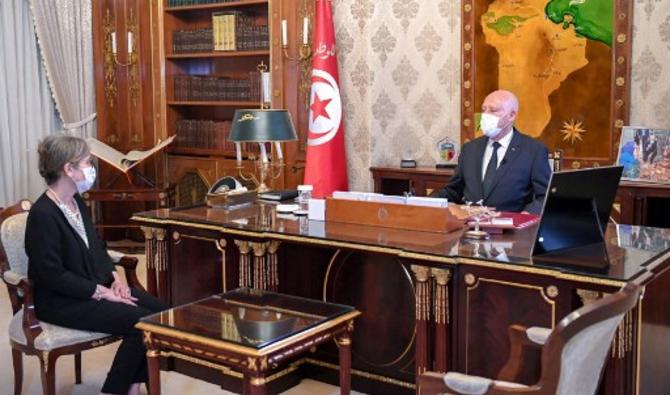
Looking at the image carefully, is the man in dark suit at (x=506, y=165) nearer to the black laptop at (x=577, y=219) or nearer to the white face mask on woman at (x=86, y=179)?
the black laptop at (x=577, y=219)

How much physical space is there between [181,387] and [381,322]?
3.44ft

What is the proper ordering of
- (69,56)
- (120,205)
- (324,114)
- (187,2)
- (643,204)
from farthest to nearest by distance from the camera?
(120,205)
(69,56)
(187,2)
(324,114)
(643,204)

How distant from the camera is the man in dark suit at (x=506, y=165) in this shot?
380 centimetres

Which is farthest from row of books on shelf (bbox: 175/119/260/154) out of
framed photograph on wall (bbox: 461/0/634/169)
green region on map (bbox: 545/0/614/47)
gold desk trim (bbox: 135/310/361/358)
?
gold desk trim (bbox: 135/310/361/358)

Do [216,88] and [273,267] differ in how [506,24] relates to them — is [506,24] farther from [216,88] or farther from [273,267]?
[216,88]

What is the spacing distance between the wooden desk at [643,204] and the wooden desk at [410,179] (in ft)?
3.54

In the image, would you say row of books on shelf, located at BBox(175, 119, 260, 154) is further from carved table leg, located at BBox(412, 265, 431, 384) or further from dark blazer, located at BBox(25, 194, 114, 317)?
carved table leg, located at BBox(412, 265, 431, 384)

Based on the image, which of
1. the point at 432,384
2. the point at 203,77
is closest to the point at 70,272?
the point at 432,384

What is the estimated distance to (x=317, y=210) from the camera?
3.70 m

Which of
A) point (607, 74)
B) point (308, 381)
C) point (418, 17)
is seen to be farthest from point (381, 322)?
point (418, 17)

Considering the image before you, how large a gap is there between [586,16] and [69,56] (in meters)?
4.33

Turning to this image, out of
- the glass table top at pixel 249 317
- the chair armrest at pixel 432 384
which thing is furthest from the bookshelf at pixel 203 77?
the chair armrest at pixel 432 384

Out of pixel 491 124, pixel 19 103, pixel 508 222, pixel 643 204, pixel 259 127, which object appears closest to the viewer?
pixel 508 222

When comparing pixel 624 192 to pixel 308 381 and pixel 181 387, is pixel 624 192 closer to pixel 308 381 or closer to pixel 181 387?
pixel 308 381
